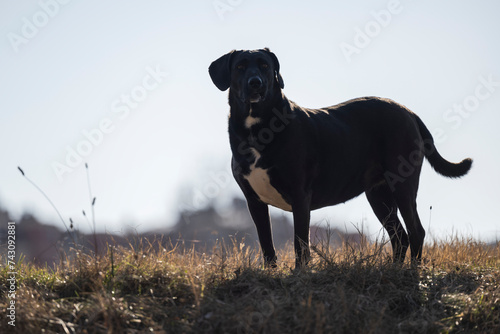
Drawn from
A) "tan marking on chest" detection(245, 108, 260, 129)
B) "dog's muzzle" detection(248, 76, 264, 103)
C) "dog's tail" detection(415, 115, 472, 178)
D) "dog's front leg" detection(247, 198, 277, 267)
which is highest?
"dog's muzzle" detection(248, 76, 264, 103)

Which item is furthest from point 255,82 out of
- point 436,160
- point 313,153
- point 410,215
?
point 436,160

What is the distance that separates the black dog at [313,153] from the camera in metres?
4.95

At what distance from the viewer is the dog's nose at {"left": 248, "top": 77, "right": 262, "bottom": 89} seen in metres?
4.92

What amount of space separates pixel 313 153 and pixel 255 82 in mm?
875

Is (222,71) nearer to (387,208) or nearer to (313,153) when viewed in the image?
(313,153)

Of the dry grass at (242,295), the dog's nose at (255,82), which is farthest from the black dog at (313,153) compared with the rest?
the dry grass at (242,295)

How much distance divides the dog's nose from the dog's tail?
2293 mm

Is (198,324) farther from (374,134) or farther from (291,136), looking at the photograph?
(374,134)

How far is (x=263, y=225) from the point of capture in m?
5.34

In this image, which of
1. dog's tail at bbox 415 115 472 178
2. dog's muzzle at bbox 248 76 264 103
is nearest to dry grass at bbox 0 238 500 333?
dog's muzzle at bbox 248 76 264 103

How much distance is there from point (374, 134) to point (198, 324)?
10.2 feet

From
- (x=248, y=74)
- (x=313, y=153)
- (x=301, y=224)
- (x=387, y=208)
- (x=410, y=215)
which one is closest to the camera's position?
(x=301, y=224)

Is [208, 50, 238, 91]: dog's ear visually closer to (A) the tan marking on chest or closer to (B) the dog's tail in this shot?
(A) the tan marking on chest

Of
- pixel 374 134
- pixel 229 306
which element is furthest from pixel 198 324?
pixel 374 134
